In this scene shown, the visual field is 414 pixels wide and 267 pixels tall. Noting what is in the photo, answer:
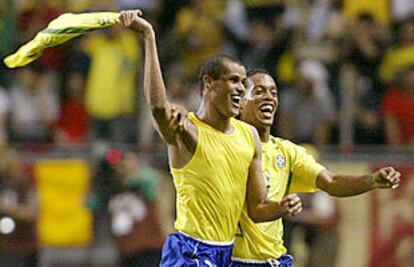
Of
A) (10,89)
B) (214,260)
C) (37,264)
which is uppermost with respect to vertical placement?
(10,89)

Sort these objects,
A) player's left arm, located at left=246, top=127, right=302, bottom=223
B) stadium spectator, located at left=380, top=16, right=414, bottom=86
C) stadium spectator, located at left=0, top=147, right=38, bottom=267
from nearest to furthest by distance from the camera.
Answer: player's left arm, located at left=246, top=127, right=302, bottom=223
stadium spectator, located at left=0, top=147, right=38, bottom=267
stadium spectator, located at left=380, top=16, right=414, bottom=86

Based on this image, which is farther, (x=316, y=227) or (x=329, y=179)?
(x=316, y=227)

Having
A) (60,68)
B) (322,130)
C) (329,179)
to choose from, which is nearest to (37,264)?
(60,68)

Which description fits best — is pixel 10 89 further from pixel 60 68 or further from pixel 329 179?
pixel 329 179

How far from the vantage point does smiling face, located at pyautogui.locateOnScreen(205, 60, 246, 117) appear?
9320mm

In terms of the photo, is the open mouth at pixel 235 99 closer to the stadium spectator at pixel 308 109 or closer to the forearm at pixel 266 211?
the forearm at pixel 266 211

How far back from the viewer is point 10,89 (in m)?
15.9

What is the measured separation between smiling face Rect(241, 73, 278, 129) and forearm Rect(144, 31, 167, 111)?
4.46ft

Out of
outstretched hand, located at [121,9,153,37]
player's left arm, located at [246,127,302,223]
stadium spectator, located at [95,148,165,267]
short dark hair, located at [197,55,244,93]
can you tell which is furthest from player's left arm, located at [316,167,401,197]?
stadium spectator, located at [95,148,165,267]

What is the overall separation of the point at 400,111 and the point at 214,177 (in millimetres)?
6571

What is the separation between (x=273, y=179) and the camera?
9.98 m

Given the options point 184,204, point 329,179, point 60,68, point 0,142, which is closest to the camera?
point 184,204

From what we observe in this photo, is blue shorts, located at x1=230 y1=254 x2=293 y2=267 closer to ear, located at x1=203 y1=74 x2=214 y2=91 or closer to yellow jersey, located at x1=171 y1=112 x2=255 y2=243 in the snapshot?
yellow jersey, located at x1=171 y1=112 x2=255 y2=243

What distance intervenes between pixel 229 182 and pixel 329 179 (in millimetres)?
1120
